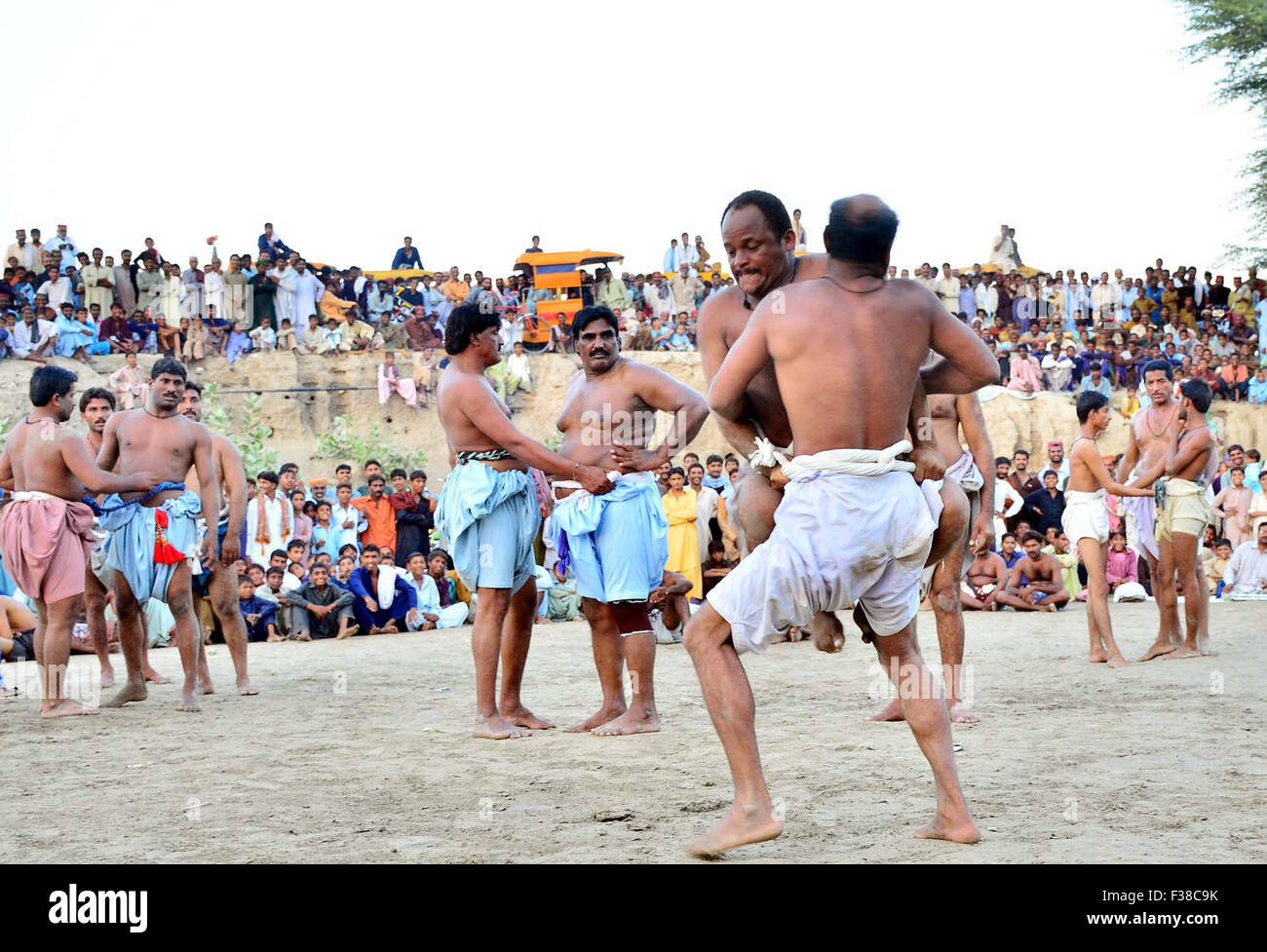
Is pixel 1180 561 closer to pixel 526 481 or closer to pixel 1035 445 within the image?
pixel 526 481

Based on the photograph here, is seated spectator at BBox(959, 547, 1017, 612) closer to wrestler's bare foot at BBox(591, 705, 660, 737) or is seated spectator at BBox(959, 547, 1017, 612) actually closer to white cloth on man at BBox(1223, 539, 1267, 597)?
white cloth on man at BBox(1223, 539, 1267, 597)

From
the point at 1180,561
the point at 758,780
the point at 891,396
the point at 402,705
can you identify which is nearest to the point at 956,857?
the point at 758,780

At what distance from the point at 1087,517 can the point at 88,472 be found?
21.2 ft

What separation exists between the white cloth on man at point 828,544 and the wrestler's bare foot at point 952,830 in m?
0.66

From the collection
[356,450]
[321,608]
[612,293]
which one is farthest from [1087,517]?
[356,450]

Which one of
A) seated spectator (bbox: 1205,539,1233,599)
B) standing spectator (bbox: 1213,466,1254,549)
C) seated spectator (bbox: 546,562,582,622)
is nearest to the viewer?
seated spectator (bbox: 546,562,582,622)

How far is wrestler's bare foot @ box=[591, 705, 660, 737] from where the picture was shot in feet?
20.9

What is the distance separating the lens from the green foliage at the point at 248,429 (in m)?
22.5

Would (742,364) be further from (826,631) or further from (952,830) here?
(952,830)

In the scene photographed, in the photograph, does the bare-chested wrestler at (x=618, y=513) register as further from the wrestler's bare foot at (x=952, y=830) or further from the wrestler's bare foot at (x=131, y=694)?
the wrestler's bare foot at (x=131, y=694)

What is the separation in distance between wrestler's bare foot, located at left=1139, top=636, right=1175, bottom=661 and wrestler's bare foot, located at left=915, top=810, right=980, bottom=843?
18.6ft

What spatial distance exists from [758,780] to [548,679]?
17.3 ft

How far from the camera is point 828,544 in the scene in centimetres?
390

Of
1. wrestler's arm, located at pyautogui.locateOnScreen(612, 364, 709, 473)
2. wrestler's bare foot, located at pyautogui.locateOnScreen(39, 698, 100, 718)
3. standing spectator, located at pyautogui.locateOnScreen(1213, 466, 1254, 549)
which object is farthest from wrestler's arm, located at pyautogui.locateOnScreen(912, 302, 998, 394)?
standing spectator, located at pyautogui.locateOnScreen(1213, 466, 1254, 549)
